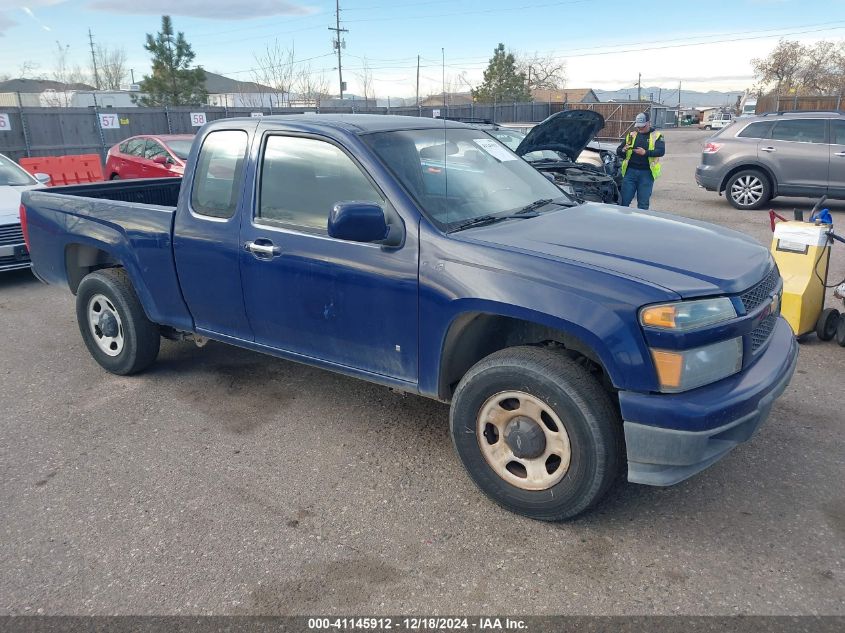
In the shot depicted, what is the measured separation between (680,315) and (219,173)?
9.34 feet

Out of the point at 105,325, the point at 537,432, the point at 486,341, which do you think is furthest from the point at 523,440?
the point at 105,325

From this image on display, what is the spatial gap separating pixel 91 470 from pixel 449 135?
9.41ft

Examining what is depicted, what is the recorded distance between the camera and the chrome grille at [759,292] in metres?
2.97

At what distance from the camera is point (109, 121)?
64.0 ft

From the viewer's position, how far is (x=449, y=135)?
13.5 ft

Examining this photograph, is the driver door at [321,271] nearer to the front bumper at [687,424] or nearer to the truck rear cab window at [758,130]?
the front bumper at [687,424]

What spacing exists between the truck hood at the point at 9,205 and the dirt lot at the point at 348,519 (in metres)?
3.81

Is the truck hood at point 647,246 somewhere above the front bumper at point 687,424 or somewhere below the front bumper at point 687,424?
above

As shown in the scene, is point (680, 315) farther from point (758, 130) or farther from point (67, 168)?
point (67, 168)

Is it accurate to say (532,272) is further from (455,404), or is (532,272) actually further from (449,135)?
(449,135)

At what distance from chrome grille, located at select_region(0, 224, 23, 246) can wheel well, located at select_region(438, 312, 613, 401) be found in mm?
6582

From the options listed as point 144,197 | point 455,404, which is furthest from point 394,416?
point 144,197

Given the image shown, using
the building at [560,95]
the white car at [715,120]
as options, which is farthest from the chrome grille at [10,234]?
the building at [560,95]

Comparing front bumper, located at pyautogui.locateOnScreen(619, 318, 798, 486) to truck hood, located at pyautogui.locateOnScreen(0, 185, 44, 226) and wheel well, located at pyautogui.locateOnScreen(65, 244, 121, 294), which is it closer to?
wheel well, located at pyautogui.locateOnScreen(65, 244, 121, 294)
